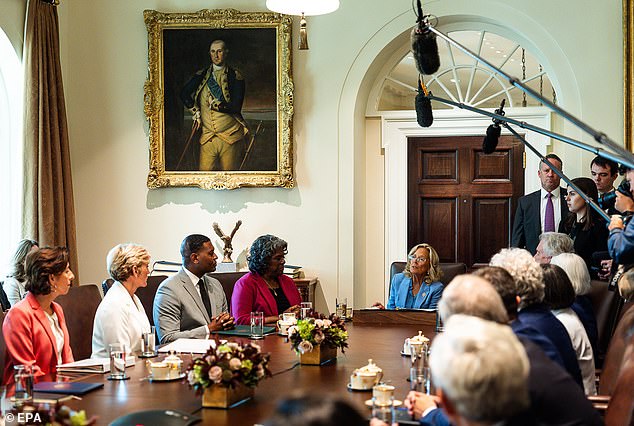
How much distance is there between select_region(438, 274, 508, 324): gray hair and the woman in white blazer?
2.21 m

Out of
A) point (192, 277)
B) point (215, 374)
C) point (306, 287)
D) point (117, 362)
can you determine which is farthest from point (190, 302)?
point (306, 287)

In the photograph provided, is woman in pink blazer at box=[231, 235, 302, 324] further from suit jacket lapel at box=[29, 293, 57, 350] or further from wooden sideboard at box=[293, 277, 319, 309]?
suit jacket lapel at box=[29, 293, 57, 350]

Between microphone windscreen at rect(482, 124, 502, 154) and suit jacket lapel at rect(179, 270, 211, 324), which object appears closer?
microphone windscreen at rect(482, 124, 502, 154)

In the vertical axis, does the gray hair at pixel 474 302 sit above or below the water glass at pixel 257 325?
above

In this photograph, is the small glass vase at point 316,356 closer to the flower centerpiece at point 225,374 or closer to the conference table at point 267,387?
the conference table at point 267,387

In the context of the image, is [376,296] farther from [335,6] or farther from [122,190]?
[335,6]

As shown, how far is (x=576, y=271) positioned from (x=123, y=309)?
2.43 metres

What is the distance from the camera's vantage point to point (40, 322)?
3.92m

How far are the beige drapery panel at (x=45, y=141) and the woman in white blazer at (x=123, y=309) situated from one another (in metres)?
2.55

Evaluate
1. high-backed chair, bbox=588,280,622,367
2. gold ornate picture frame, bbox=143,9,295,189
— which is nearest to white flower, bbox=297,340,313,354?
high-backed chair, bbox=588,280,622,367

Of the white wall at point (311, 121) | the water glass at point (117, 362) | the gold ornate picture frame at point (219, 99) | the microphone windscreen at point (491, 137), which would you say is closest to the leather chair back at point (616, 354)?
the microphone windscreen at point (491, 137)

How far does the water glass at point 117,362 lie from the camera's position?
11.4ft

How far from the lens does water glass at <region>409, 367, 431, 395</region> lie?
10.2 feet

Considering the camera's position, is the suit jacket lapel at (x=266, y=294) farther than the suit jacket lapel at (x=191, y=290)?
Yes
